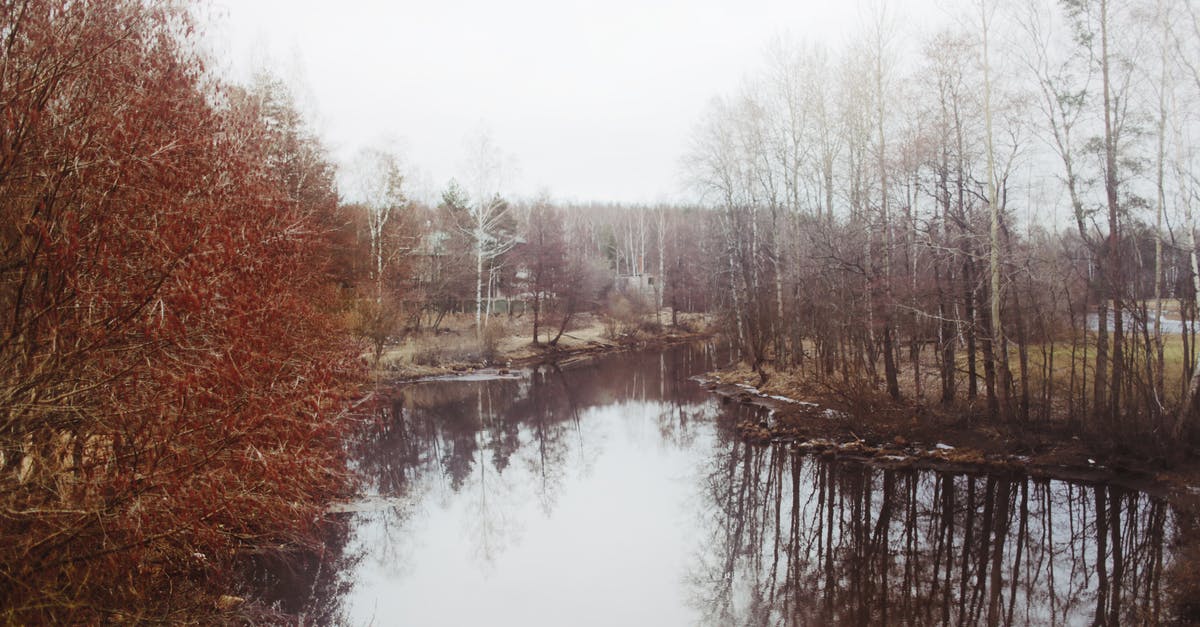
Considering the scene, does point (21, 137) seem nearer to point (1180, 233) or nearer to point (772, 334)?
point (1180, 233)

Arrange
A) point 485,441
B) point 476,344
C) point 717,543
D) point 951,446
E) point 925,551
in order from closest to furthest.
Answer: point 925,551 < point 717,543 < point 951,446 < point 485,441 < point 476,344

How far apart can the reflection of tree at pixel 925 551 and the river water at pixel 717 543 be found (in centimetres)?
3

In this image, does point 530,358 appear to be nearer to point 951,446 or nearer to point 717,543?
point 951,446

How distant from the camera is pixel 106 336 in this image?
20.3 feet

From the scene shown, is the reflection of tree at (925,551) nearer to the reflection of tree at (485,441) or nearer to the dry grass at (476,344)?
the reflection of tree at (485,441)

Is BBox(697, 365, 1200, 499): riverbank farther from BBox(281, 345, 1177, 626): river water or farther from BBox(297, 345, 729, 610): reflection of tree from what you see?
BBox(297, 345, 729, 610): reflection of tree

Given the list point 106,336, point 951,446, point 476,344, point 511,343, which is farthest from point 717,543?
point 511,343

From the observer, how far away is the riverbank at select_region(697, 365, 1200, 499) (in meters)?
12.8

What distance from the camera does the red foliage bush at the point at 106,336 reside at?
19.1 feet

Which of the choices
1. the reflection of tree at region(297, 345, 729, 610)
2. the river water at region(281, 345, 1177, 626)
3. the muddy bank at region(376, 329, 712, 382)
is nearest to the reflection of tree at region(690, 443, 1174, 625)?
the river water at region(281, 345, 1177, 626)

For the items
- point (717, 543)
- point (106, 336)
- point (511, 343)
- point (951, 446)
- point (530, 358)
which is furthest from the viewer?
point (511, 343)

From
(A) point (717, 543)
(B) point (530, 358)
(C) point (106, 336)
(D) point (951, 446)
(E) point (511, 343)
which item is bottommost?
(A) point (717, 543)

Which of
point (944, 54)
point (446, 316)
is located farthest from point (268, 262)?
point (446, 316)

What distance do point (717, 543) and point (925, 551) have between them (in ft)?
10.4
